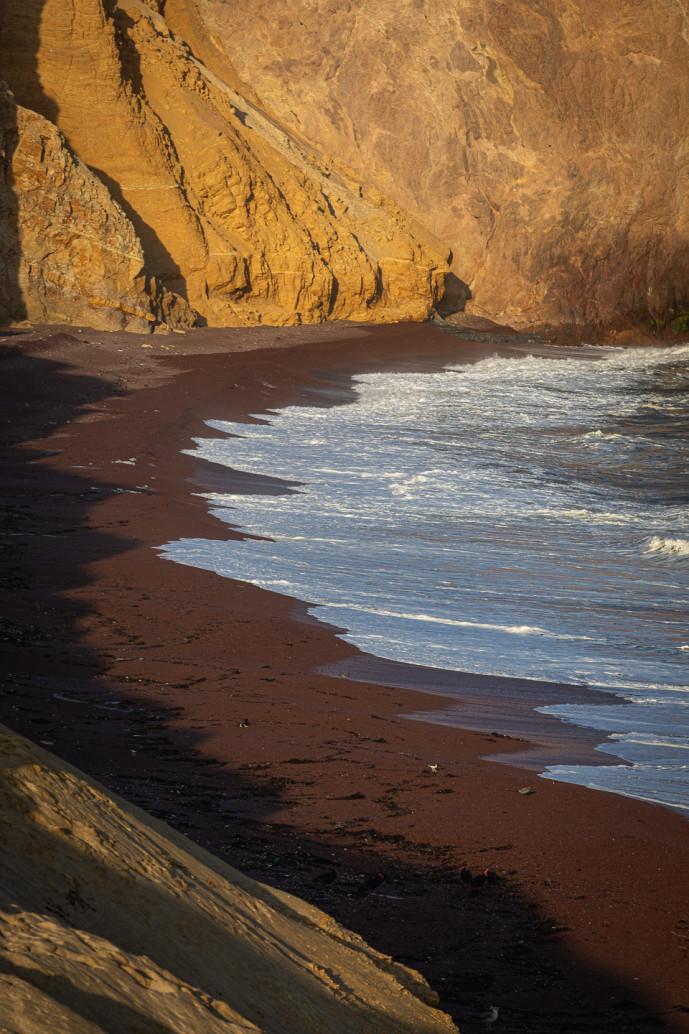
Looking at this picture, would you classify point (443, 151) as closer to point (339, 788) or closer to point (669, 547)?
point (669, 547)

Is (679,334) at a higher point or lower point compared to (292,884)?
higher

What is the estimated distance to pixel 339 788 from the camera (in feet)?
12.3

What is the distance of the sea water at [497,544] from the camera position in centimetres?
553

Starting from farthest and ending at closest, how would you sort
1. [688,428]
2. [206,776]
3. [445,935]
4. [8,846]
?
[688,428]
[206,776]
[445,935]
[8,846]

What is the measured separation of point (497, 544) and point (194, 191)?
19.2 meters

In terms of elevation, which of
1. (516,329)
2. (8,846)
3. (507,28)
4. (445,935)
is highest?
(507,28)

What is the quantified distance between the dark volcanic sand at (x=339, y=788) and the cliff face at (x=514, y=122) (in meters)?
27.2

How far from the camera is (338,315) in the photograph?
27547 millimetres

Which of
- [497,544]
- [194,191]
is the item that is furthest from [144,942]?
[194,191]

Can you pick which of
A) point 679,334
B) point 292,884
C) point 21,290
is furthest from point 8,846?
point 679,334

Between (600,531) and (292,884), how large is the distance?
750cm

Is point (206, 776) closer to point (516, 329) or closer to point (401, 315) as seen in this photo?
point (401, 315)

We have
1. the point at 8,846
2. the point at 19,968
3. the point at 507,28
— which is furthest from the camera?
the point at 507,28

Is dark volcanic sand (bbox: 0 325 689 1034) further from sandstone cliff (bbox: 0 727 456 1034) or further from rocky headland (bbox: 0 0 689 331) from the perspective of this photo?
rocky headland (bbox: 0 0 689 331)
